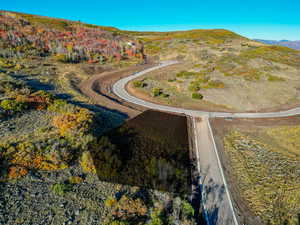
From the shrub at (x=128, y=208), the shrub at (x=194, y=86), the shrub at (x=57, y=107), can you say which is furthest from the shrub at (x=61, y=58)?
the shrub at (x=128, y=208)

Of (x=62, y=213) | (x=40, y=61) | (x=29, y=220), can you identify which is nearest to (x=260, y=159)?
(x=62, y=213)

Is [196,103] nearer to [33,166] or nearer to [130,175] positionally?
[130,175]

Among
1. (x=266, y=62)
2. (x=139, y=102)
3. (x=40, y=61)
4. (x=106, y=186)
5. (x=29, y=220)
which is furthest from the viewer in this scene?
(x=266, y=62)

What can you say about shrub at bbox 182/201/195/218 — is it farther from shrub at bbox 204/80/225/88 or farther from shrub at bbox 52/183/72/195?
shrub at bbox 204/80/225/88

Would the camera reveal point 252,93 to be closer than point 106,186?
No

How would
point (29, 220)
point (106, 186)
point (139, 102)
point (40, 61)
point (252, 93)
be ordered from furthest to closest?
point (40, 61) → point (252, 93) → point (139, 102) → point (106, 186) → point (29, 220)

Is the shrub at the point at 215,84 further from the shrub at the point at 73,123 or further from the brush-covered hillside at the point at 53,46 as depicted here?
the brush-covered hillside at the point at 53,46

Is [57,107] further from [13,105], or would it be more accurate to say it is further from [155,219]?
[155,219]

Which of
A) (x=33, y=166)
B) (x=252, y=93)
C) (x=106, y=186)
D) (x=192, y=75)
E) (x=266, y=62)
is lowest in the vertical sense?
(x=106, y=186)
